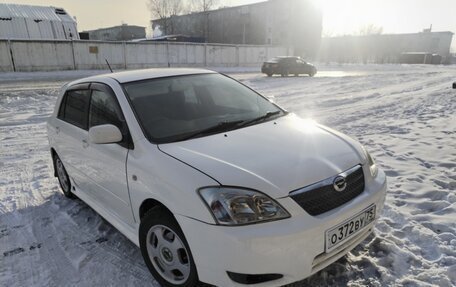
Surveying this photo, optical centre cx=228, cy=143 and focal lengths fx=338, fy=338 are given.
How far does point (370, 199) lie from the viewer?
8.49ft

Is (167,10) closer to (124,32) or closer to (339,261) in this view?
(124,32)

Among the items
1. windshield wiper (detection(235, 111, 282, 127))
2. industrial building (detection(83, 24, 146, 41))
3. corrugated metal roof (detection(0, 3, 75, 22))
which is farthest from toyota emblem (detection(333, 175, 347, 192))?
industrial building (detection(83, 24, 146, 41))

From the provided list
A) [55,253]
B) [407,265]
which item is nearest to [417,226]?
[407,265]

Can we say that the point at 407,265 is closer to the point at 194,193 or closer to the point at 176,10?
the point at 194,193

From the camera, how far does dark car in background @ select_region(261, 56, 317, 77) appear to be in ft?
76.3

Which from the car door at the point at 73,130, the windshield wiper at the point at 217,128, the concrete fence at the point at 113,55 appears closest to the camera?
the windshield wiper at the point at 217,128

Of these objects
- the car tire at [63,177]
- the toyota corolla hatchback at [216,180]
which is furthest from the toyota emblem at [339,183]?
the car tire at [63,177]

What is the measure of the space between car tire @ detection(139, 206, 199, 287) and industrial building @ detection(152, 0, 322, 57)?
55.8 meters

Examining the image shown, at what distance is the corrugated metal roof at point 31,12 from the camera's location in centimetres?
2745

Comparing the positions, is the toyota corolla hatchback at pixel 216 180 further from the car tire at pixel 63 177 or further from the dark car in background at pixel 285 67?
the dark car in background at pixel 285 67

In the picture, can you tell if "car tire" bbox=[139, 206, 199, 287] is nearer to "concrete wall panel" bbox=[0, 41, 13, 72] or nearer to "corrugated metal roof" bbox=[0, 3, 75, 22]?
"concrete wall panel" bbox=[0, 41, 13, 72]

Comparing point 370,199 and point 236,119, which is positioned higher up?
point 236,119

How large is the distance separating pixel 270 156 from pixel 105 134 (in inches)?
52.3

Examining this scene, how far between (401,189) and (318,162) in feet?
7.43
